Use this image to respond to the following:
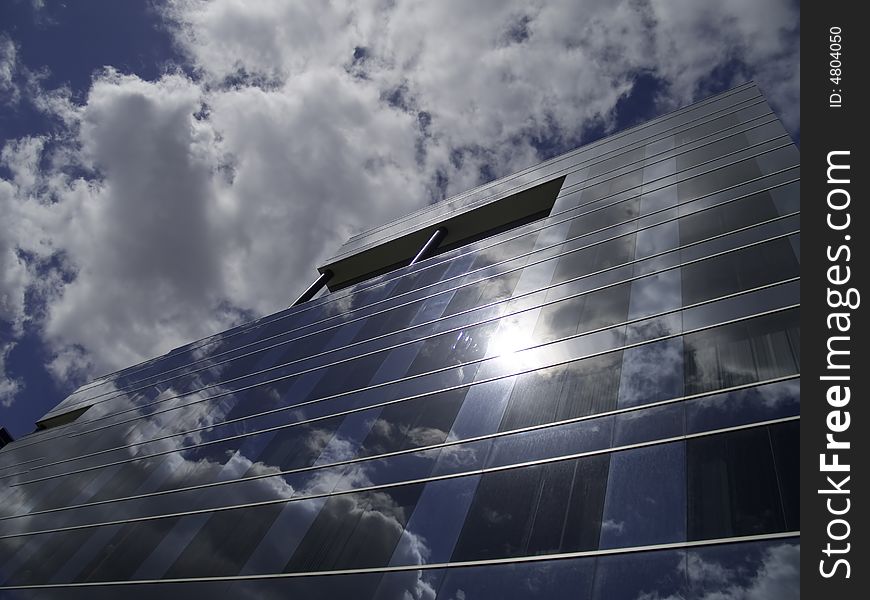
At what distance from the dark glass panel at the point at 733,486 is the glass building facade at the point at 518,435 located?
0.03 meters

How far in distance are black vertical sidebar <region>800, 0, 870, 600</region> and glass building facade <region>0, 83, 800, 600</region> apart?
0.36 metres

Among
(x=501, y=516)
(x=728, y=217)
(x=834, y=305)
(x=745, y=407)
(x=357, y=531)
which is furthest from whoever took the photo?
(x=728, y=217)

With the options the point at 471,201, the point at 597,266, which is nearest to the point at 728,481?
the point at 597,266

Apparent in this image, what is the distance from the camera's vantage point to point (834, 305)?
25.7 ft

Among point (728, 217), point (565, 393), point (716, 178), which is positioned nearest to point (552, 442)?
point (565, 393)

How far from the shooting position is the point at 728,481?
22.9 ft

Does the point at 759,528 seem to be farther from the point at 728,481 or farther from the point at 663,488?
the point at 663,488

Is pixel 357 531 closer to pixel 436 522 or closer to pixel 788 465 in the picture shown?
pixel 436 522

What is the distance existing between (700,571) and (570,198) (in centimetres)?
1972

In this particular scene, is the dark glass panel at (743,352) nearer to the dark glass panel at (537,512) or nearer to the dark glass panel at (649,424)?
the dark glass panel at (649,424)

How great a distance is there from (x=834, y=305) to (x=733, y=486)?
3.47m

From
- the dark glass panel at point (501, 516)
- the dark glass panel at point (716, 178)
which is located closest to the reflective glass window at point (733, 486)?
the dark glass panel at point (501, 516)

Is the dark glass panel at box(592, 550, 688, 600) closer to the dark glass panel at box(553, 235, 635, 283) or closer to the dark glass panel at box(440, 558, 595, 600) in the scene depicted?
the dark glass panel at box(440, 558, 595, 600)

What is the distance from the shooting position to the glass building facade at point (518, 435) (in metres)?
7.14
